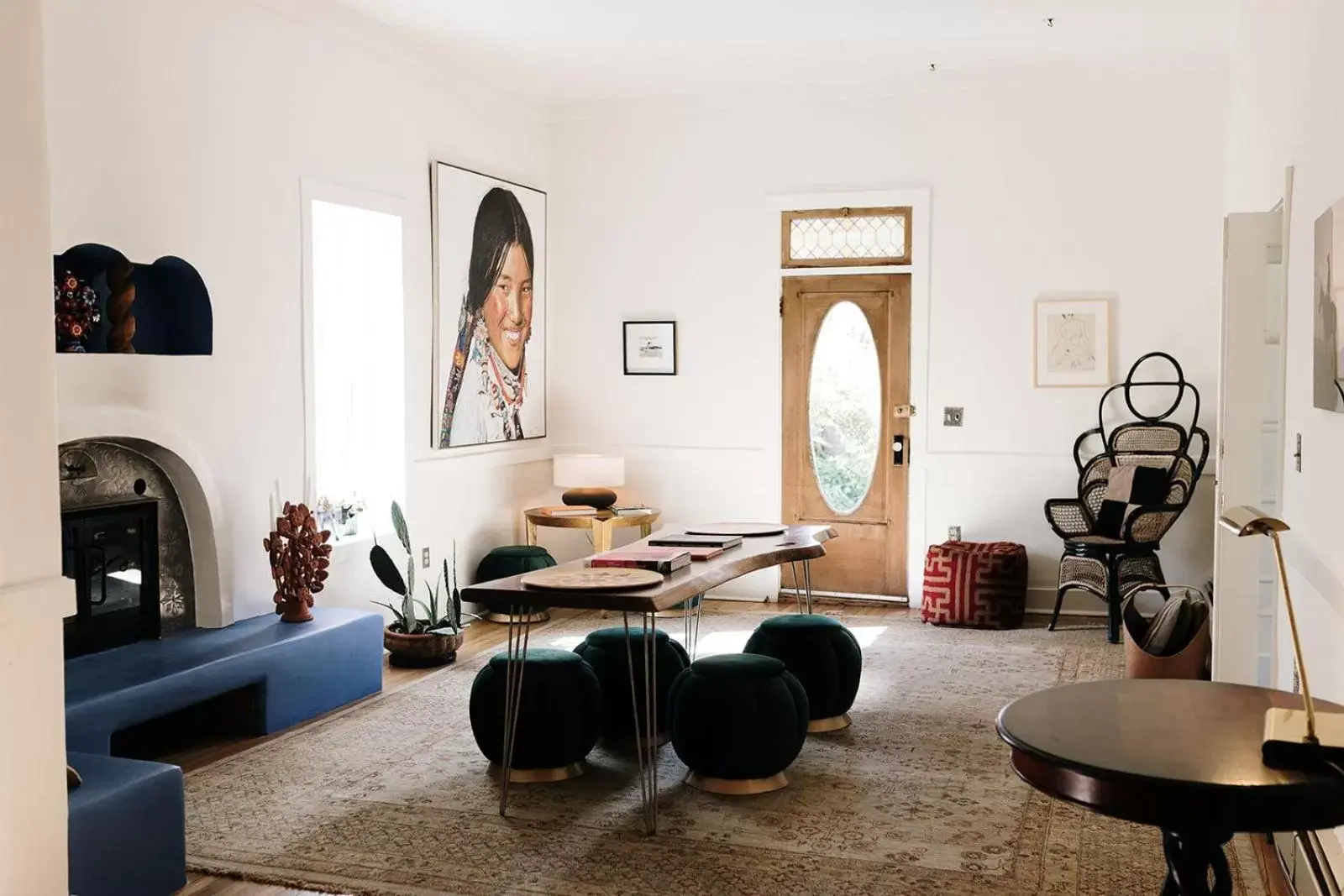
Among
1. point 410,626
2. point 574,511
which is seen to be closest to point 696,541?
point 410,626

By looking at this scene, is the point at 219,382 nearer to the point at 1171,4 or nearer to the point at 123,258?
the point at 123,258

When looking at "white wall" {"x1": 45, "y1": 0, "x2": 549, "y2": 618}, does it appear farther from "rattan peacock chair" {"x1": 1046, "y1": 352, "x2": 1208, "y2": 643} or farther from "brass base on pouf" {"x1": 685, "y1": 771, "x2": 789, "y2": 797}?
"rattan peacock chair" {"x1": 1046, "y1": 352, "x2": 1208, "y2": 643}

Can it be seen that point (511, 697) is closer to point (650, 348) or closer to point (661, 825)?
point (661, 825)

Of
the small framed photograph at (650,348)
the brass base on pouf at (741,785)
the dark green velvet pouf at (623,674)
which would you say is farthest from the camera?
the small framed photograph at (650,348)

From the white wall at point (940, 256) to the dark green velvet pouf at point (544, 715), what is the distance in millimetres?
3806

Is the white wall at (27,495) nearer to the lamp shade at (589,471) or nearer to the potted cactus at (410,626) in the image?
the potted cactus at (410,626)

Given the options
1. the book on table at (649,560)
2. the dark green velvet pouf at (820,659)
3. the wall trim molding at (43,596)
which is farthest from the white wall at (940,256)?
the wall trim molding at (43,596)

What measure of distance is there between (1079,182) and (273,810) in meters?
5.58

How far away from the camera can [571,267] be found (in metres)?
8.41

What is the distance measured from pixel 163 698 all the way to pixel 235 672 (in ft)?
1.23

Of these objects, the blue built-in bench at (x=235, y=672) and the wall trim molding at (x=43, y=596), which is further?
the blue built-in bench at (x=235, y=672)

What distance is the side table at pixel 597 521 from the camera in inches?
289

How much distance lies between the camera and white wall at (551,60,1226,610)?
717cm

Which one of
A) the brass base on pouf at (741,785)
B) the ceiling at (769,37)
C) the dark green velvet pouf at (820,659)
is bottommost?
the brass base on pouf at (741,785)
